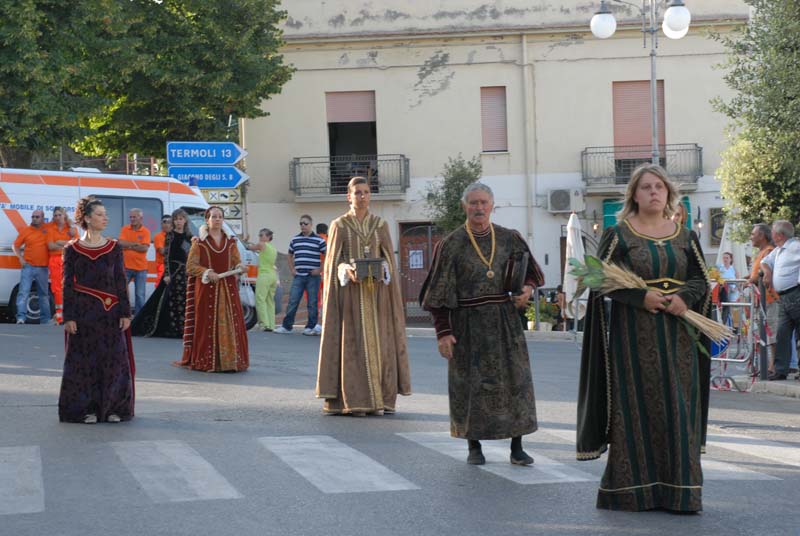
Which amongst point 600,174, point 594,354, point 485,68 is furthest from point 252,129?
point 594,354

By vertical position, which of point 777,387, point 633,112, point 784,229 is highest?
point 633,112

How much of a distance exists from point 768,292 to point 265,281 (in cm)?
960

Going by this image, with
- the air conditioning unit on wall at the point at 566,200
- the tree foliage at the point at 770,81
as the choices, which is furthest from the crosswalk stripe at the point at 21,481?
the air conditioning unit on wall at the point at 566,200

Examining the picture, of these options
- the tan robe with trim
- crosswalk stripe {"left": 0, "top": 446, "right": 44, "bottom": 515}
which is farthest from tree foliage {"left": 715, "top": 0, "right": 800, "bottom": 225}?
crosswalk stripe {"left": 0, "top": 446, "right": 44, "bottom": 515}

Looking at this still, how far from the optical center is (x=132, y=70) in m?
29.8

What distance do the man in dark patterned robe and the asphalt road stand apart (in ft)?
1.05

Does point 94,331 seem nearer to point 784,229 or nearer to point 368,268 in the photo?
point 368,268

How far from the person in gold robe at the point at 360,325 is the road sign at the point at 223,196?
46.3ft

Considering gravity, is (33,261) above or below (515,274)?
above

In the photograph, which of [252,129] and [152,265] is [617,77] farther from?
[152,265]

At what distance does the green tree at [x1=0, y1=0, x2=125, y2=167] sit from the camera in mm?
26516

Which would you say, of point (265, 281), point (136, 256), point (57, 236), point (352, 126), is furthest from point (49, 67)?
point (352, 126)

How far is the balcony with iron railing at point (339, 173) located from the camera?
3722cm

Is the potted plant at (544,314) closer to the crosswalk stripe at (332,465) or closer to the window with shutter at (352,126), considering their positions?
the window with shutter at (352,126)
